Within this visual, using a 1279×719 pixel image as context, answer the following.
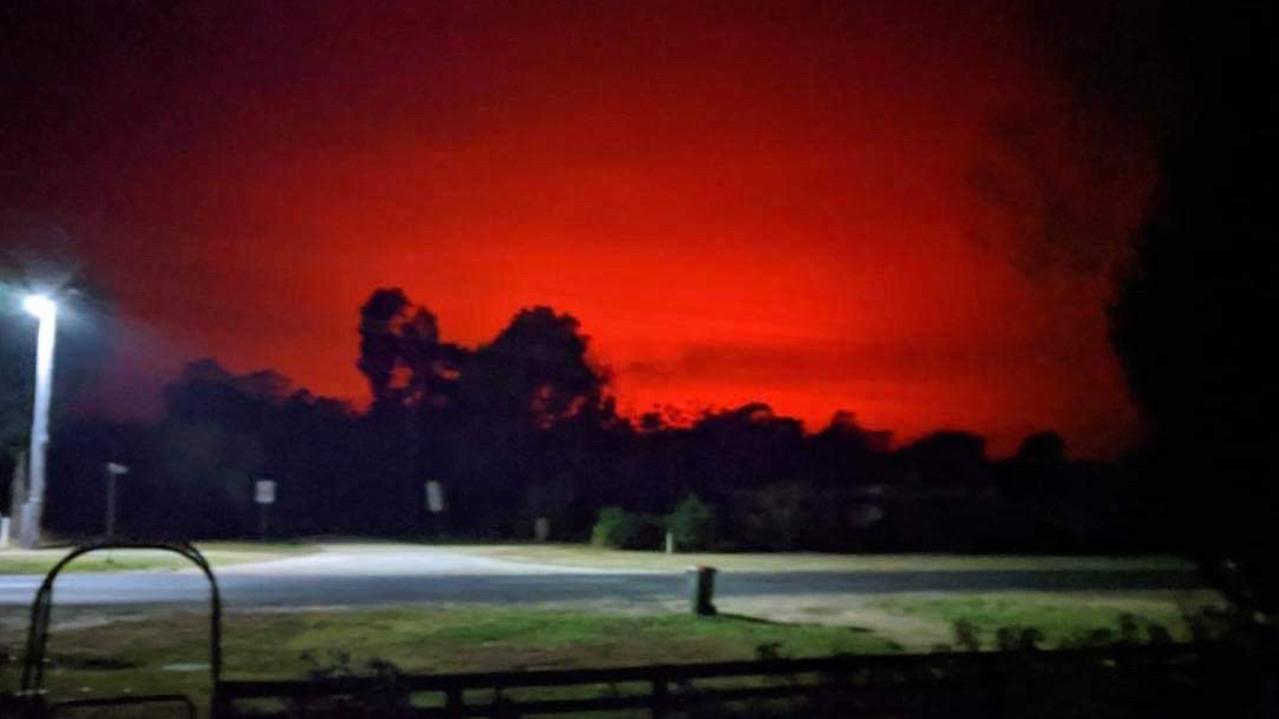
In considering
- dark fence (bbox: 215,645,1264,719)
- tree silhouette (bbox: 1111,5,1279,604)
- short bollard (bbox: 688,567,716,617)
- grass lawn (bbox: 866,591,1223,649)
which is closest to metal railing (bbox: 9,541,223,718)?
dark fence (bbox: 215,645,1264,719)

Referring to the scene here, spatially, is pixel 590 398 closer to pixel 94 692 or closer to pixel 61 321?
pixel 61 321

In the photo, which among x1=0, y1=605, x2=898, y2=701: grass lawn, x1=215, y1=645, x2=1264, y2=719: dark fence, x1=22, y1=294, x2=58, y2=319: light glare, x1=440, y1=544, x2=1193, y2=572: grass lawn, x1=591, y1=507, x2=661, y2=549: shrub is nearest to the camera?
x1=215, y1=645, x2=1264, y2=719: dark fence

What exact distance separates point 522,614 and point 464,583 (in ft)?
31.2

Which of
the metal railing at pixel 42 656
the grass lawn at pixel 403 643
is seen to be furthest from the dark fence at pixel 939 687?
the grass lawn at pixel 403 643

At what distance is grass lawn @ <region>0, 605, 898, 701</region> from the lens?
66.6ft

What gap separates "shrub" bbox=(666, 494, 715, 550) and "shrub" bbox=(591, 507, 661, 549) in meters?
0.92

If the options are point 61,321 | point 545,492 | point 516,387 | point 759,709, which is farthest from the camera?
point 516,387

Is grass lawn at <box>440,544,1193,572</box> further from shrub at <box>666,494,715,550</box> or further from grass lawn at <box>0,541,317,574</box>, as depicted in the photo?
grass lawn at <box>0,541,317,574</box>

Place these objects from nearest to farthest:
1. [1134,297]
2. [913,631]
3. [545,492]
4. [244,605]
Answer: [1134,297], [913,631], [244,605], [545,492]

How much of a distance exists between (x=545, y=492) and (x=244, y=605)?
45646 millimetres

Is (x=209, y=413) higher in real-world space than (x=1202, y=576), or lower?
higher

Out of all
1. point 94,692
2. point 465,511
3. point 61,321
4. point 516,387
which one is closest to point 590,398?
point 516,387

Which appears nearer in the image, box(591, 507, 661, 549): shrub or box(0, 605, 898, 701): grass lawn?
box(0, 605, 898, 701): grass lawn

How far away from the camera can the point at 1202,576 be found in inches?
667
